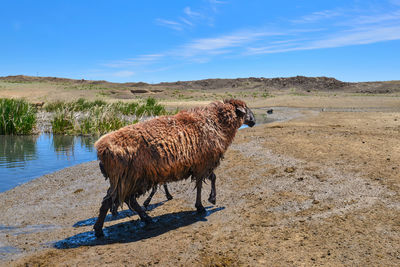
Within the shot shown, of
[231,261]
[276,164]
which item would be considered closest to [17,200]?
[231,261]

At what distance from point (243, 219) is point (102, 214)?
204 centimetres

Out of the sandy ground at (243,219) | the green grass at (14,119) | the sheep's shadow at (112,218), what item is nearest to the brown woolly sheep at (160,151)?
the sandy ground at (243,219)

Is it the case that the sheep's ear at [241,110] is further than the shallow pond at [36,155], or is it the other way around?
the shallow pond at [36,155]

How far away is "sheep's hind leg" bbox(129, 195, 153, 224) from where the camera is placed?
5.17m

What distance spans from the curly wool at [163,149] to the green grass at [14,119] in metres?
12.0

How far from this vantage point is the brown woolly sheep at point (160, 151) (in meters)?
4.73

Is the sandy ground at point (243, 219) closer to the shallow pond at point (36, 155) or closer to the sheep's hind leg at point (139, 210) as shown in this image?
the sheep's hind leg at point (139, 210)

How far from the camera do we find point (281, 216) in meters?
5.29

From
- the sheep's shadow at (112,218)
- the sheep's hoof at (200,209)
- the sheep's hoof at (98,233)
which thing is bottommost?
the sheep's shadow at (112,218)

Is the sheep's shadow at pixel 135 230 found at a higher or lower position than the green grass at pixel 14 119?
lower

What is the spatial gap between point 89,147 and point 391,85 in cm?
7334

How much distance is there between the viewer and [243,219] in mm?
5309

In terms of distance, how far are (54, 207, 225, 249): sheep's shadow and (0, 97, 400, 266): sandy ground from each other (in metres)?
0.02

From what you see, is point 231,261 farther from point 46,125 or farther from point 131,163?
point 46,125
